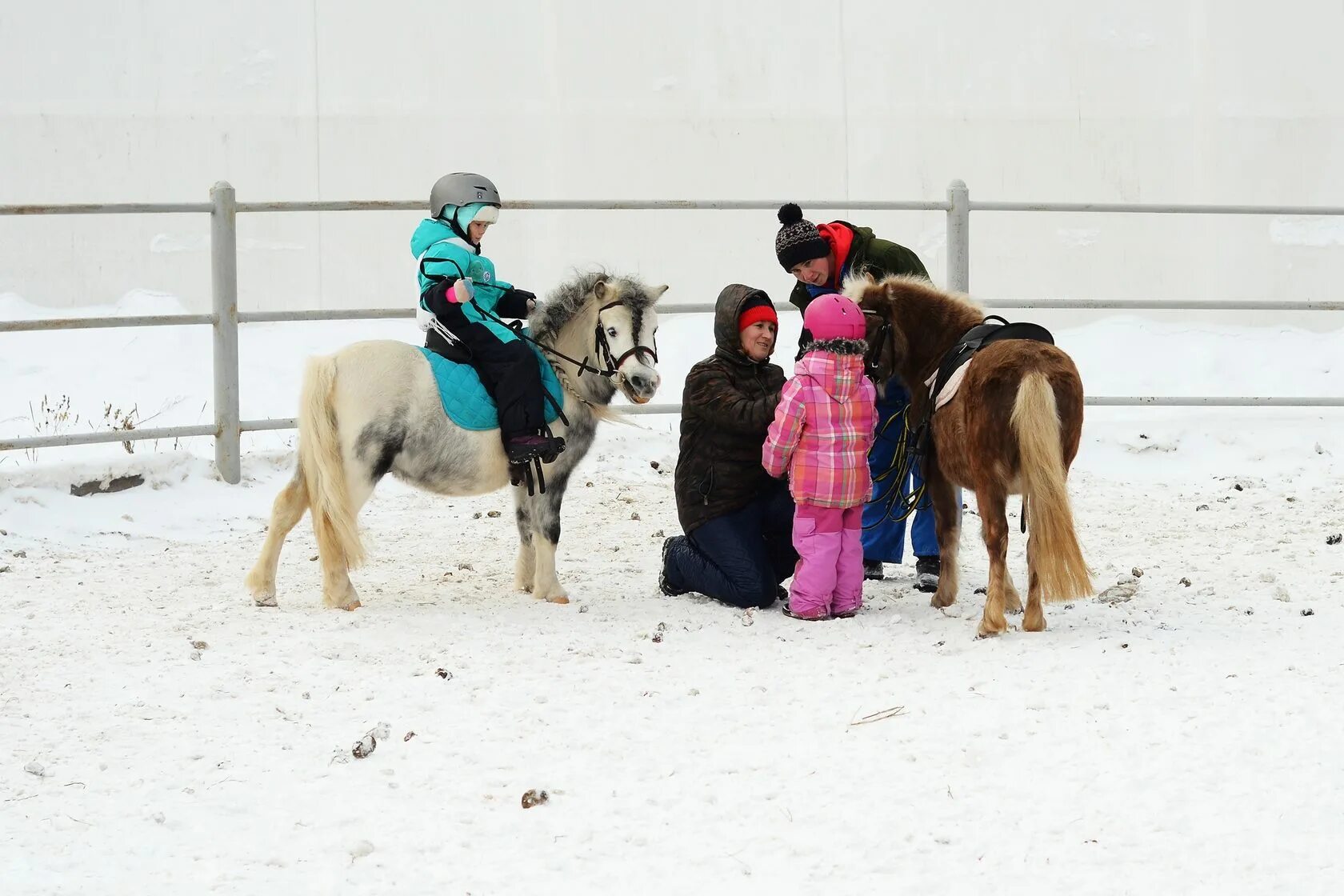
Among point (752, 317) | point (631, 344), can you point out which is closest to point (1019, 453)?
point (752, 317)

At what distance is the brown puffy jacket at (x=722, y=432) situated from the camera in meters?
4.46

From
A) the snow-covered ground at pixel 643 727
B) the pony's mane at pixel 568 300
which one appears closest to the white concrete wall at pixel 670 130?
the snow-covered ground at pixel 643 727

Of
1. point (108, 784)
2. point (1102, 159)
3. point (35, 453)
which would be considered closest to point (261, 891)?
point (108, 784)

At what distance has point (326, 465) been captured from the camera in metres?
4.26

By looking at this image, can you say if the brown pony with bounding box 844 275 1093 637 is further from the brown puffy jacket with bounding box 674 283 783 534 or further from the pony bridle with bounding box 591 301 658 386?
the pony bridle with bounding box 591 301 658 386

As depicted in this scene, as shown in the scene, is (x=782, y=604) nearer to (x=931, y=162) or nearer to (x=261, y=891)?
(x=261, y=891)

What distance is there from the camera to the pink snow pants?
4.25 m

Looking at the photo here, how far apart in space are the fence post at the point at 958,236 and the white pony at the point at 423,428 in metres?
3.08

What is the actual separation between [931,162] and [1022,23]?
1.21 m

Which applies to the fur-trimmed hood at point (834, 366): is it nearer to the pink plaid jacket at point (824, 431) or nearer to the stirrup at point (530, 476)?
the pink plaid jacket at point (824, 431)

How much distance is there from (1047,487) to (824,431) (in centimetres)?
74

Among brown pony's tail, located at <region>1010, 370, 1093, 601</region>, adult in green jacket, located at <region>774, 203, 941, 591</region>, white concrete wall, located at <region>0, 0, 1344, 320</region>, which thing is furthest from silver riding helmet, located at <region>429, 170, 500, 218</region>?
white concrete wall, located at <region>0, 0, 1344, 320</region>

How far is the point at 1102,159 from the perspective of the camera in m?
9.93

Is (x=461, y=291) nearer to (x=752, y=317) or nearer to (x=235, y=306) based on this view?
(x=752, y=317)
